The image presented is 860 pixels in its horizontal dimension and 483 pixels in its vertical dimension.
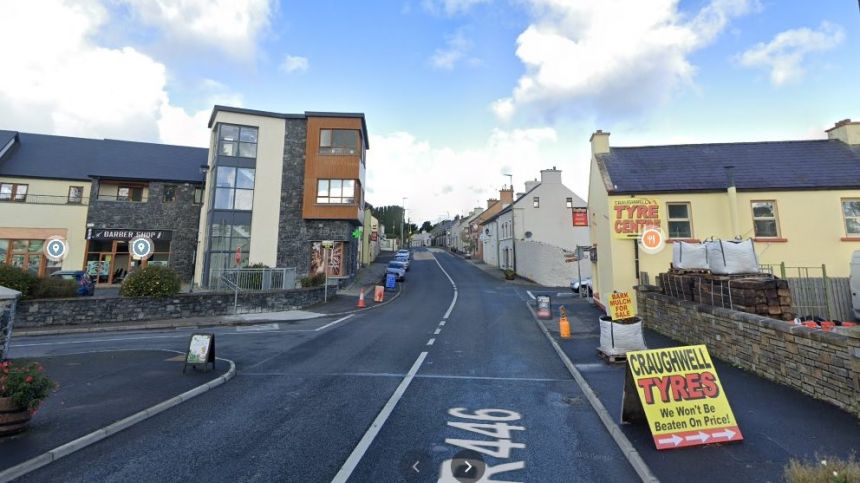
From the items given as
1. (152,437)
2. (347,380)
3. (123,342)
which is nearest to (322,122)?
(123,342)

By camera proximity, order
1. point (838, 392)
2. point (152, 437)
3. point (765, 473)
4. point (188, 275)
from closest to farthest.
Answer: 1. point (765, 473)
2. point (152, 437)
3. point (838, 392)
4. point (188, 275)

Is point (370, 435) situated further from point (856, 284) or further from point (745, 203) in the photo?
point (745, 203)

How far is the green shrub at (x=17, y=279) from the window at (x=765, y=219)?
30566 millimetres

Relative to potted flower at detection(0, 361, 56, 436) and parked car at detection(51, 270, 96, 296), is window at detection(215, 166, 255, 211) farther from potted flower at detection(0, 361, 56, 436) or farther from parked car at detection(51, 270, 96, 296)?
potted flower at detection(0, 361, 56, 436)

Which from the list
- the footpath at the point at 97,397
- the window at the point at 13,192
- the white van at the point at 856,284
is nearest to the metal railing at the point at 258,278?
the footpath at the point at 97,397

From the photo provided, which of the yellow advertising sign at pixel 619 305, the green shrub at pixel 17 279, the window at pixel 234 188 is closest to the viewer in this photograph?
the yellow advertising sign at pixel 619 305

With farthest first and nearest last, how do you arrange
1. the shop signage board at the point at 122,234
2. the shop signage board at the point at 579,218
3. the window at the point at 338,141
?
the shop signage board at the point at 122,234 → the window at the point at 338,141 → the shop signage board at the point at 579,218

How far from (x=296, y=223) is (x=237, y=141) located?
729 centimetres

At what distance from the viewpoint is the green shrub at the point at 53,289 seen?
52.9 ft

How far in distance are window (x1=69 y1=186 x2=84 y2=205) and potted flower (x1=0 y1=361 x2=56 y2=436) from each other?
3168 cm

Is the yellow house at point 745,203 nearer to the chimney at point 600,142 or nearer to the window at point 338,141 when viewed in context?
the chimney at point 600,142

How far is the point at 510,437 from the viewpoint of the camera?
5.14 meters

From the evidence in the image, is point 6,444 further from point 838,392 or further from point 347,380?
point 838,392

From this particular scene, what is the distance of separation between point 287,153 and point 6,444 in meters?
24.4
